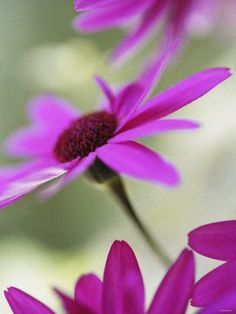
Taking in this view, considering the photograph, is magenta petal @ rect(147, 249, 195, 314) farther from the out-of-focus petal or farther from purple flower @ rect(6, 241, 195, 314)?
the out-of-focus petal

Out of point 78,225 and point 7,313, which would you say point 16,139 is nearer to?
point 7,313

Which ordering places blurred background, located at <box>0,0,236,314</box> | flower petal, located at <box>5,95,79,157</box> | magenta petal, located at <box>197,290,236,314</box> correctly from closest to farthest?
magenta petal, located at <box>197,290,236,314</box> < flower petal, located at <box>5,95,79,157</box> < blurred background, located at <box>0,0,236,314</box>

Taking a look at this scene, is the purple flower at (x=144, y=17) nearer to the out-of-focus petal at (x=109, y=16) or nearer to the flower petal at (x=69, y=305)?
the out-of-focus petal at (x=109, y=16)

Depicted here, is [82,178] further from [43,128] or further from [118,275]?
[118,275]

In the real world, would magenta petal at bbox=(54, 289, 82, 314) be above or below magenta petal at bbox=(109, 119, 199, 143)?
below

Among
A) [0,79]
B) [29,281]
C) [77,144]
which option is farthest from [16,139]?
[0,79]

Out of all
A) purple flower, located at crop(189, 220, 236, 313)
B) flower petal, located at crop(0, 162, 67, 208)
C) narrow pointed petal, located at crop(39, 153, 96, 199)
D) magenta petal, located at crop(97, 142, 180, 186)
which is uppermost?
flower petal, located at crop(0, 162, 67, 208)

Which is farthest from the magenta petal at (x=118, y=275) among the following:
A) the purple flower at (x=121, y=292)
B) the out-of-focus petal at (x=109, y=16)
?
the out-of-focus petal at (x=109, y=16)

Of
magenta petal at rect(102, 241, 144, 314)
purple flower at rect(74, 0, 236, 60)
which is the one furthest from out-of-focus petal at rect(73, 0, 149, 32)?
magenta petal at rect(102, 241, 144, 314)

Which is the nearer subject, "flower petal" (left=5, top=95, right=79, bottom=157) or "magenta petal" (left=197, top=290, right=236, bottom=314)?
"magenta petal" (left=197, top=290, right=236, bottom=314)
